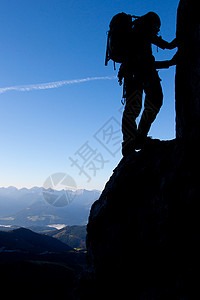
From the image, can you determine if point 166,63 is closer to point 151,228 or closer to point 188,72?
point 188,72

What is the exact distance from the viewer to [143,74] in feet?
25.8

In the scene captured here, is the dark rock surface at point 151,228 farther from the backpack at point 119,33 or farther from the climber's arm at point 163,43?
the backpack at point 119,33

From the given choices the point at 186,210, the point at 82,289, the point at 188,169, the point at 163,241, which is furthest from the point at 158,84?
the point at 82,289

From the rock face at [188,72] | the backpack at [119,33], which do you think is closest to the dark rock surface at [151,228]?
the rock face at [188,72]

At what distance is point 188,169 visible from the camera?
4.86 metres

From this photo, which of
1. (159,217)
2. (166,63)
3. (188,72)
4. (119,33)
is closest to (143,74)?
(166,63)

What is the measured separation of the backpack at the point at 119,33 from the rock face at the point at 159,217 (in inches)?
80.5

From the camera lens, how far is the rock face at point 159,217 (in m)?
4.30

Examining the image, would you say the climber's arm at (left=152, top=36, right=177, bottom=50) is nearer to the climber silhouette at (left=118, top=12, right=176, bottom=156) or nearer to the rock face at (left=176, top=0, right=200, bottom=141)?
the climber silhouette at (left=118, top=12, right=176, bottom=156)

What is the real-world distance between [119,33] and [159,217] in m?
6.81

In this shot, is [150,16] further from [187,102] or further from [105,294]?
[105,294]

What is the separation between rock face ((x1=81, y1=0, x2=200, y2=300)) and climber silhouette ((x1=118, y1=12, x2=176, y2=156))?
862mm

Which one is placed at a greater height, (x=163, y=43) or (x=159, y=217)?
(x=163, y=43)

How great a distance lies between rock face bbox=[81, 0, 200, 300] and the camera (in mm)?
4297
